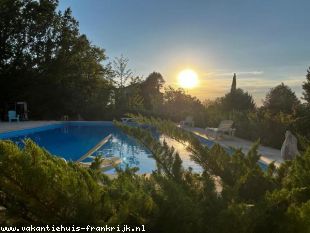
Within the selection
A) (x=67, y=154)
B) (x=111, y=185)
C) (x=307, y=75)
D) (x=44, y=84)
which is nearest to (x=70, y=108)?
(x=44, y=84)

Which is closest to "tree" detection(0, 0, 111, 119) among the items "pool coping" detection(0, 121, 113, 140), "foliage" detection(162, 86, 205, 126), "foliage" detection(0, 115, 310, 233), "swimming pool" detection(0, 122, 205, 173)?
"pool coping" detection(0, 121, 113, 140)

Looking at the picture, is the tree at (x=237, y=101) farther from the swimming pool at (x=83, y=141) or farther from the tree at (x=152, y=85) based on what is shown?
the tree at (x=152, y=85)

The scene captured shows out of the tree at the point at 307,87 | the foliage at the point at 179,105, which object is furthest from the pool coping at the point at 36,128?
the tree at the point at 307,87

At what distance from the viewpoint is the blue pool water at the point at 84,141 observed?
1057 cm

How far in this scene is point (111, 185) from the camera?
180 centimetres

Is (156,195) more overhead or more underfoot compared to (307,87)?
more underfoot

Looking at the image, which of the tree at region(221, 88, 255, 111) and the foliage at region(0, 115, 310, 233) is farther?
the tree at region(221, 88, 255, 111)

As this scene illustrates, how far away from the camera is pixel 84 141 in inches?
593

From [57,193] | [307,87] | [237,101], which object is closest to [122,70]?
[237,101]

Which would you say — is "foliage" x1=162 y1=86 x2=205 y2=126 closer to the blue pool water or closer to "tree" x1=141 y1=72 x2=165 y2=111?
the blue pool water

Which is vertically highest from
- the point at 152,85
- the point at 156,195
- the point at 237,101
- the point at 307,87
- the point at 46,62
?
the point at 46,62

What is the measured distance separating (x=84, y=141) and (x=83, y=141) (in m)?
0.04

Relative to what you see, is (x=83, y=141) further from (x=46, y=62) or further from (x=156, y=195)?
(x=156, y=195)

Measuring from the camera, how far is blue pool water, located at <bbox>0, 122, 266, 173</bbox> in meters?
10.6
